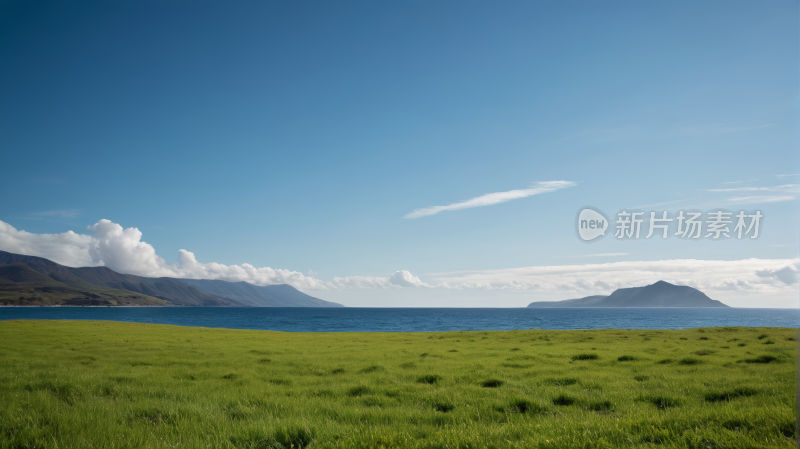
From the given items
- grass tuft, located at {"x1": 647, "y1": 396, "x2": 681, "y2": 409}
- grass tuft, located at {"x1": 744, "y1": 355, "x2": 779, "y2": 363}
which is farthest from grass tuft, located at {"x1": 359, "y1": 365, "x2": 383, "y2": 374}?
grass tuft, located at {"x1": 744, "y1": 355, "x2": 779, "y2": 363}

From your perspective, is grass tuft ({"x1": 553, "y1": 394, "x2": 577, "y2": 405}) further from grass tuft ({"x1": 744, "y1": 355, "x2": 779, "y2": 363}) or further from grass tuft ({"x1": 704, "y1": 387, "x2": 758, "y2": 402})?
grass tuft ({"x1": 744, "y1": 355, "x2": 779, "y2": 363})

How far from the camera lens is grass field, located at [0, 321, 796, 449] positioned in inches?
265

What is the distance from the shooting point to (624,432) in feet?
21.6

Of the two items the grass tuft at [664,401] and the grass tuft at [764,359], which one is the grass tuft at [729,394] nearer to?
the grass tuft at [664,401]

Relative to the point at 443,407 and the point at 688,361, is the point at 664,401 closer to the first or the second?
the point at 443,407

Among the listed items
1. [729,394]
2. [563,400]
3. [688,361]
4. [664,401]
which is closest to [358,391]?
[563,400]

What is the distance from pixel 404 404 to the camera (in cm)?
1101

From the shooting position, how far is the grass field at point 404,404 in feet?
22.1

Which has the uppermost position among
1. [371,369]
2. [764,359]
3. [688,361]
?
[764,359]

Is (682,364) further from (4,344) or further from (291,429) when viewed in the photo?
(4,344)

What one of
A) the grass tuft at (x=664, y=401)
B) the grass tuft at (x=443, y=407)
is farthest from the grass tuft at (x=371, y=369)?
the grass tuft at (x=664, y=401)

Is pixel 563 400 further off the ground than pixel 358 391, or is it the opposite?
pixel 563 400

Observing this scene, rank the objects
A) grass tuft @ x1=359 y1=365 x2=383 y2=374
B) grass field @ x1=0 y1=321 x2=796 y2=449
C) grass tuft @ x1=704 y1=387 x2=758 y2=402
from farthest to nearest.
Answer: grass tuft @ x1=359 y1=365 x2=383 y2=374 → grass tuft @ x1=704 y1=387 x2=758 y2=402 → grass field @ x1=0 y1=321 x2=796 y2=449

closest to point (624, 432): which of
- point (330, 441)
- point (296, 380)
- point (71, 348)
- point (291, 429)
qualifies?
point (330, 441)
